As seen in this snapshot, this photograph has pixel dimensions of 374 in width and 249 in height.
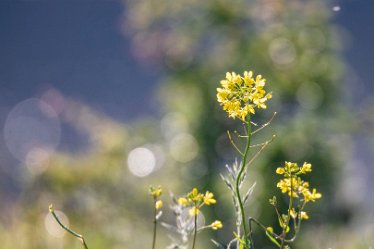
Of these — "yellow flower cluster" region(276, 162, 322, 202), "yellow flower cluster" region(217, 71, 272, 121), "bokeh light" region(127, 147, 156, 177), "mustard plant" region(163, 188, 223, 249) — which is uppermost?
"bokeh light" region(127, 147, 156, 177)

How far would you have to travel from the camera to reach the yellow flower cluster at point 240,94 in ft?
3.53

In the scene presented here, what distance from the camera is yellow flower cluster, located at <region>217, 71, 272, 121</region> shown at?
107 centimetres

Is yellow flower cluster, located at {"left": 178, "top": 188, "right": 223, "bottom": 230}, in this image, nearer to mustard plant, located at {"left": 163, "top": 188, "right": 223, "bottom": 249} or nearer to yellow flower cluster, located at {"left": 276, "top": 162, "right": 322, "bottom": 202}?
mustard plant, located at {"left": 163, "top": 188, "right": 223, "bottom": 249}

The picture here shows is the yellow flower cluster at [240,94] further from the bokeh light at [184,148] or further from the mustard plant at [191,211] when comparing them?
the bokeh light at [184,148]

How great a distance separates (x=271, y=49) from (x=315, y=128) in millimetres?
1358

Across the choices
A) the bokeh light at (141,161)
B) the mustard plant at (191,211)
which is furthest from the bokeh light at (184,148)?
the mustard plant at (191,211)

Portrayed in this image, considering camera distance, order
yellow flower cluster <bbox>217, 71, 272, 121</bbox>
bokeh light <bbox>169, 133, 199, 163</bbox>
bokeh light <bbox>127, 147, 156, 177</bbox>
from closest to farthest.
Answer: yellow flower cluster <bbox>217, 71, 272, 121</bbox> → bokeh light <bbox>127, 147, 156, 177</bbox> → bokeh light <bbox>169, 133, 199, 163</bbox>

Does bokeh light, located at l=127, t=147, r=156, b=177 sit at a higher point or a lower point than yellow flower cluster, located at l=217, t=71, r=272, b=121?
higher

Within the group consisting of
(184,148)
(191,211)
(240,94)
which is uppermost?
(184,148)

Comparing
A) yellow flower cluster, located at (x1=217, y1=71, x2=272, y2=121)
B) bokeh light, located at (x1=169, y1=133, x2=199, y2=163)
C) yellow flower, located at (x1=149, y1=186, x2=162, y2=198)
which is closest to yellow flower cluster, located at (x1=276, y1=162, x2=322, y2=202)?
yellow flower cluster, located at (x1=217, y1=71, x2=272, y2=121)

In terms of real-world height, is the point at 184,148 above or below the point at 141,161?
above

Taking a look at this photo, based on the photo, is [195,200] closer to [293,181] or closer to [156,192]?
[156,192]

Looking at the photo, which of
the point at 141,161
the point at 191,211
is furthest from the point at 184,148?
the point at 191,211

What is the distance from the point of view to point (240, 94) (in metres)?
1.12
